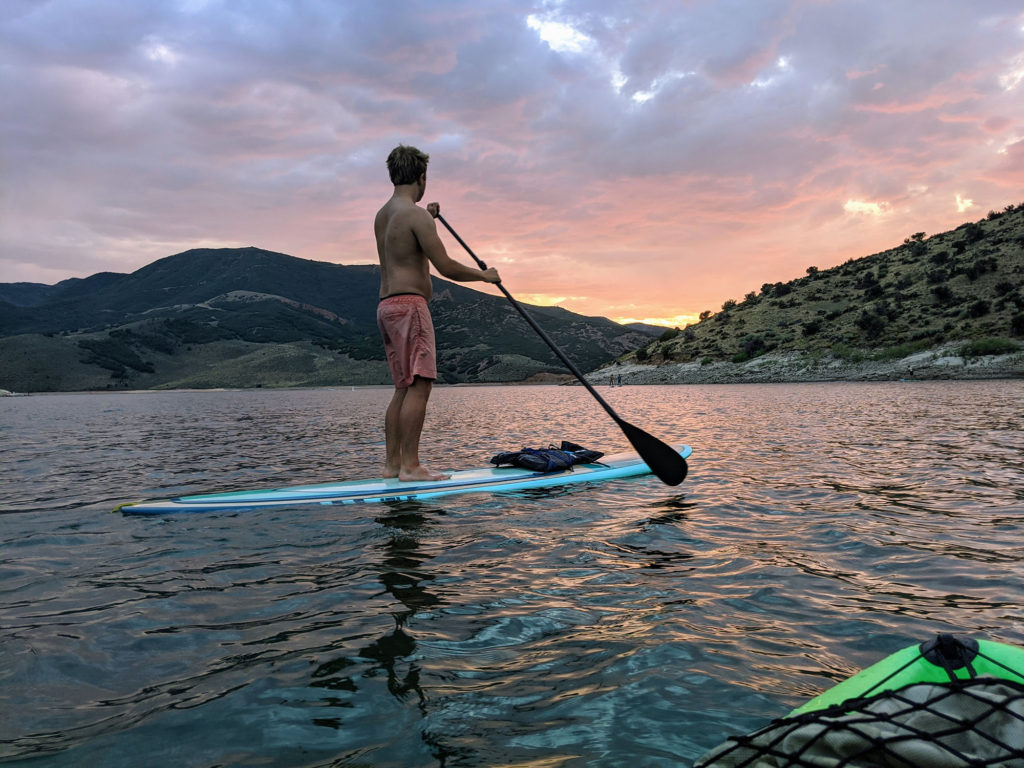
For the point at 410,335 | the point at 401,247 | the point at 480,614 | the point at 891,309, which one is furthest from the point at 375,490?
the point at 891,309

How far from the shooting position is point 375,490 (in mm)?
6805

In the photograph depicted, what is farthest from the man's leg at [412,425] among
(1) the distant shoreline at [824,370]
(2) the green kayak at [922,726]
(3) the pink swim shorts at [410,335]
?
(1) the distant shoreline at [824,370]

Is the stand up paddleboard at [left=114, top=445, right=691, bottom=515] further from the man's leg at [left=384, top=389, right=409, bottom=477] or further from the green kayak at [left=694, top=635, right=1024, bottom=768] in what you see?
the green kayak at [left=694, top=635, right=1024, bottom=768]

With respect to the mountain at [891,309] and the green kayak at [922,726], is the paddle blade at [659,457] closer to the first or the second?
the green kayak at [922,726]

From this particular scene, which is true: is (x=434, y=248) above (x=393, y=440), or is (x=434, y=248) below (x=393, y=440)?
above

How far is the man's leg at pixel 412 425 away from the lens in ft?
22.8

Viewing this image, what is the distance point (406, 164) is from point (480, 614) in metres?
5.66

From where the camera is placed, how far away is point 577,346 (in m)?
178

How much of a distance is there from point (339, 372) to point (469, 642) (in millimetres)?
138523

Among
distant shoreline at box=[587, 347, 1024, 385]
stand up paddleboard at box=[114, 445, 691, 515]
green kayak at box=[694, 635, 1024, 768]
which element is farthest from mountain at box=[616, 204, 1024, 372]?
green kayak at box=[694, 635, 1024, 768]

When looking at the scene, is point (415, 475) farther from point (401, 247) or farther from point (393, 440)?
point (401, 247)

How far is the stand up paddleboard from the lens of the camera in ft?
20.9

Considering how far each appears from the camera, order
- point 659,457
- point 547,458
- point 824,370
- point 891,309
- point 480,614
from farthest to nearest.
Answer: point 891,309 → point 824,370 → point 547,458 → point 659,457 → point 480,614

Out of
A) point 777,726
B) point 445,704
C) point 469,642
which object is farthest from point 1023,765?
point 469,642
